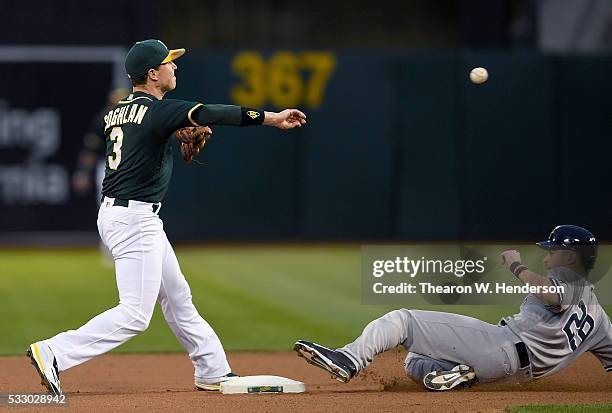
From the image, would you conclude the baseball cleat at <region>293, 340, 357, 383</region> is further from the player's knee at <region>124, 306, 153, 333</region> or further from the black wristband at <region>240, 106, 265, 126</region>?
the black wristband at <region>240, 106, 265, 126</region>

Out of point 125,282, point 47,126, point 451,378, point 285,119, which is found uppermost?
point 285,119

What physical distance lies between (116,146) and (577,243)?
8.23 feet

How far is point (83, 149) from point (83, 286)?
5.57 metres

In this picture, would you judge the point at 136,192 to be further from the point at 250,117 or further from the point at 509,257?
the point at 509,257

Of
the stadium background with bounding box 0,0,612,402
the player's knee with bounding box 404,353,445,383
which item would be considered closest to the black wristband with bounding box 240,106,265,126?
the player's knee with bounding box 404,353,445,383

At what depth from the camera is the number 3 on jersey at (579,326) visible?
629 centimetres

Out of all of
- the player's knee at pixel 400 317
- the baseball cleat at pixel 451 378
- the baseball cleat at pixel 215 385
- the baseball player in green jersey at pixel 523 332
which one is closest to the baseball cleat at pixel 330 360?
the baseball player in green jersey at pixel 523 332

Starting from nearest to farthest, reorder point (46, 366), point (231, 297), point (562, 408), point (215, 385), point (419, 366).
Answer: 1. point (562, 408)
2. point (46, 366)
3. point (419, 366)
4. point (215, 385)
5. point (231, 297)

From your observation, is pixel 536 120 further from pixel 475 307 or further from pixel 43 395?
pixel 43 395

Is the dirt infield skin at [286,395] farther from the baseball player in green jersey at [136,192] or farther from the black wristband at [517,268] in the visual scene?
the black wristband at [517,268]

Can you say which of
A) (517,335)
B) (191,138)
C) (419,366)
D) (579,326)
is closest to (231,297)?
(191,138)


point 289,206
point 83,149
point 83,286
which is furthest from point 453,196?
point 83,286

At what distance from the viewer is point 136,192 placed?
629cm

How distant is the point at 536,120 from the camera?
18.5 m
